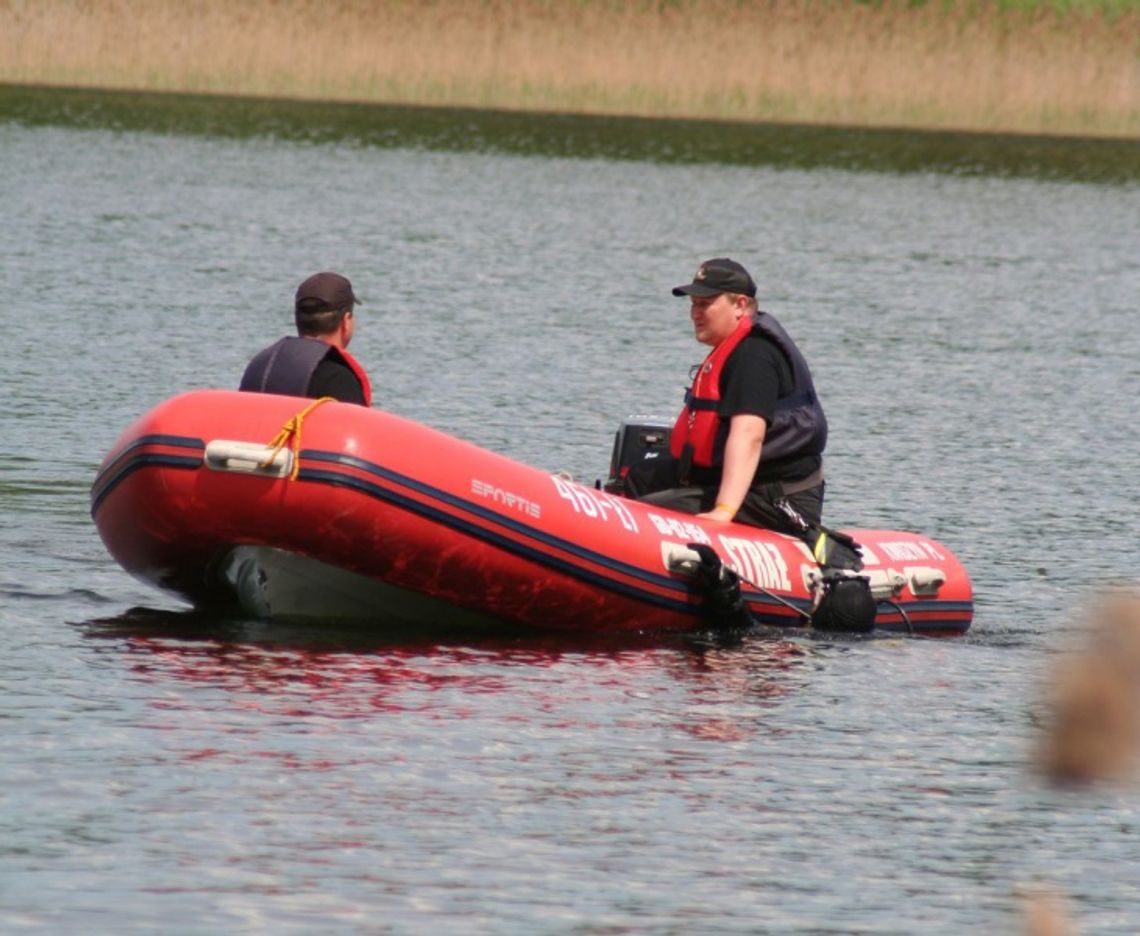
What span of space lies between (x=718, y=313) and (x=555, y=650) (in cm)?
122

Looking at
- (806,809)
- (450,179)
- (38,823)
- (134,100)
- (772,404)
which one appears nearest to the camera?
(38,823)

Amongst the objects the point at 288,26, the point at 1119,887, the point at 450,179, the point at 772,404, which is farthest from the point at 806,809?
the point at 288,26

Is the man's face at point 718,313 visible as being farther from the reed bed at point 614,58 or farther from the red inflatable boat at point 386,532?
the reed bed at point 614,58

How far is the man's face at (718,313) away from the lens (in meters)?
7.06

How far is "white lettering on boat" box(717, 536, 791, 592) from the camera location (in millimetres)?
6980

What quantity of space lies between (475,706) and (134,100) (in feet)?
85.5

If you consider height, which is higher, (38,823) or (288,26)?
(288,26)

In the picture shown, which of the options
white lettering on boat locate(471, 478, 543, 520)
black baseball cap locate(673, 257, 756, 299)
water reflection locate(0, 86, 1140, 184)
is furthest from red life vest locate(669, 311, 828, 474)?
water reflection locate(0, 86, 1140, 184)

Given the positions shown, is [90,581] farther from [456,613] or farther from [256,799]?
[256,799]

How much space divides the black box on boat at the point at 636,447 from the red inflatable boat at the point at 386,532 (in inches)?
23.2

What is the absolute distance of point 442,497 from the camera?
6359 millimetres

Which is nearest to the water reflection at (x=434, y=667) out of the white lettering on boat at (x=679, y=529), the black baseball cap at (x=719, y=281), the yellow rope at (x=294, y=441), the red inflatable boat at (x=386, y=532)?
the red inflatable boat at (x=386, y=532)

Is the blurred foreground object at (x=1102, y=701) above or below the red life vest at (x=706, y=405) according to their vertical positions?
above

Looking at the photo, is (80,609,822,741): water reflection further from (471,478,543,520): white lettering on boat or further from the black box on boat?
the black box on boat
